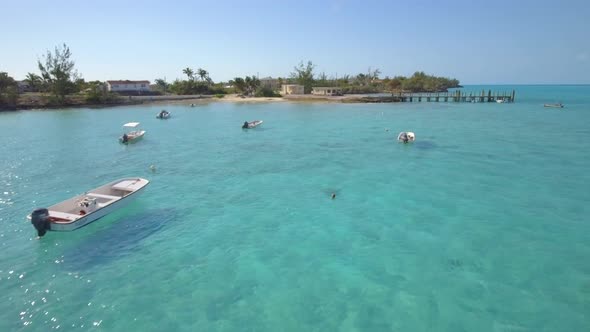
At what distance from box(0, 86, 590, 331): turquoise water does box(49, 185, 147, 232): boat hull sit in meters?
0.62

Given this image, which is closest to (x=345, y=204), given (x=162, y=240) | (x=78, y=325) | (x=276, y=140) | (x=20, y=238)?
(x=162, y=240)

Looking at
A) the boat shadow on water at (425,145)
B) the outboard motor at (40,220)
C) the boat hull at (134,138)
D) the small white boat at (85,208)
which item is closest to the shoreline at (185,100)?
the boat hull at (134,138)

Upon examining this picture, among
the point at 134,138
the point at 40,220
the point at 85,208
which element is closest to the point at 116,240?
the point at 85,208

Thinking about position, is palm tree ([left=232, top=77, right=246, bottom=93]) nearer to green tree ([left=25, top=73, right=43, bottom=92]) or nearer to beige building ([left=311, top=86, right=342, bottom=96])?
beige building ([left=311, top=86, right=342, bottom=96])

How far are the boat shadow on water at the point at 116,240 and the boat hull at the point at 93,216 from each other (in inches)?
27.2

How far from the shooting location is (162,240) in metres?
16.6

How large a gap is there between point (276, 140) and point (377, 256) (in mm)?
30939

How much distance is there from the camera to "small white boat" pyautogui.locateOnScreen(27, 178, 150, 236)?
1603cm

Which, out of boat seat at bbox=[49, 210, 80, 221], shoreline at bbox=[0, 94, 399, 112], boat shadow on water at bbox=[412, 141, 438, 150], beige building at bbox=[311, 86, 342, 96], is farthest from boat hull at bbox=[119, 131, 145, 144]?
beige building at bbox=[311, 86, 342, 96]

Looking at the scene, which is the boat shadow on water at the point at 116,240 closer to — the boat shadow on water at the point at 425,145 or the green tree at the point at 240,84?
the boat shadow on water at the point at 425,145

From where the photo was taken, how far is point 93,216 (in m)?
17.5

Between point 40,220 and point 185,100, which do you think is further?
point 185,100

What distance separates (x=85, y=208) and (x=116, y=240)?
2.73 metres

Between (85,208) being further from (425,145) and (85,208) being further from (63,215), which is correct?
(425,145)
